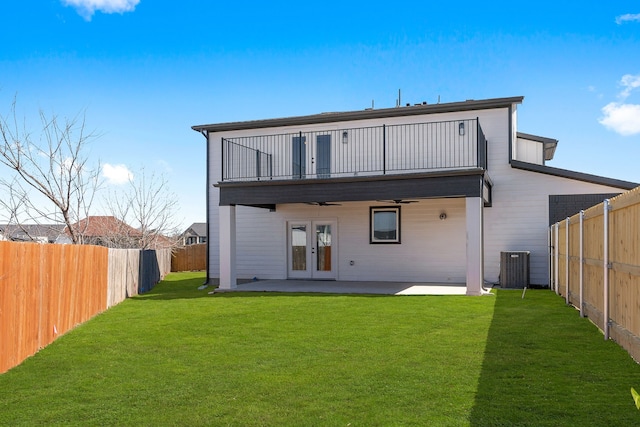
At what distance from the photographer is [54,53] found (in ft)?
52.6

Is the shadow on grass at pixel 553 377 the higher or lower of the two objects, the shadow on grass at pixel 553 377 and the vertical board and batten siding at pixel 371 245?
the lower

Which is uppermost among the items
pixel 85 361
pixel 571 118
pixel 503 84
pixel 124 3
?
pixel 124 3

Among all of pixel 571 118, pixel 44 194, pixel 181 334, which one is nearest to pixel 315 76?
pixel 571 118

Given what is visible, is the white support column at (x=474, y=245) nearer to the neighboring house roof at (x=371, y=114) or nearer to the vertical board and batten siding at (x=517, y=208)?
the vertical board and batten siding at (x=517, y=208)

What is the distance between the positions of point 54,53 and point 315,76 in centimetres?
776

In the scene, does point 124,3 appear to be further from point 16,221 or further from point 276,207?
point 276,207

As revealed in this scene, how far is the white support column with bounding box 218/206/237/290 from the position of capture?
1577 cm

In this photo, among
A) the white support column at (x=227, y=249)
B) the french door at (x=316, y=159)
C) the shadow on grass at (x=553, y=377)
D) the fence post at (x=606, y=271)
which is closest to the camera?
the shadow on grass at (x=553, y=377)

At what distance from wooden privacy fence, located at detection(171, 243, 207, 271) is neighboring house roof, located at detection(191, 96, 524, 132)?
9.48 meters

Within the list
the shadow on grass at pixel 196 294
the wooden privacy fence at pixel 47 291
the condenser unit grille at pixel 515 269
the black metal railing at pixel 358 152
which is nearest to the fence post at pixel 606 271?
the shadow on grass at pixel 196 294

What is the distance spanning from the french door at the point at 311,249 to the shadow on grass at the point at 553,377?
9465 mm

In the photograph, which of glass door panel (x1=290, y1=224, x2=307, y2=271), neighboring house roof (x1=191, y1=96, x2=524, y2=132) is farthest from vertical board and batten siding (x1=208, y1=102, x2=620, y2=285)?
glass door panel (x1=290, y1=224, x2=307, y2=271)

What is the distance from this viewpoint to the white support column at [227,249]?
1577cm

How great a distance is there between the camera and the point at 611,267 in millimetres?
7391
